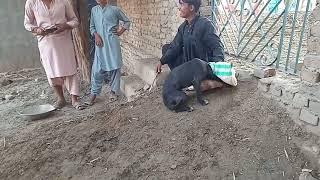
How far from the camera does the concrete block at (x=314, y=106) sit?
248 centimetres

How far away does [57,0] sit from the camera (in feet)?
13.8

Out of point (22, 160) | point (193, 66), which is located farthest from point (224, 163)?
point (22, 160)

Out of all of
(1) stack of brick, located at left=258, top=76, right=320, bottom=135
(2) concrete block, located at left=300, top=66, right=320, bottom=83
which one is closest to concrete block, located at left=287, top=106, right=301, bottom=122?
(1) stack of brick, located at left=258, top=76, right=320, bottom=135

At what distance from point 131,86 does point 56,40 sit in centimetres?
127

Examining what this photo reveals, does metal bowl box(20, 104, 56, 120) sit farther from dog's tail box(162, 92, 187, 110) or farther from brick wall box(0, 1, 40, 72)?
brick wall box(0, 1, 40, 72)

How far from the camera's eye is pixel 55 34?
14.1 ft

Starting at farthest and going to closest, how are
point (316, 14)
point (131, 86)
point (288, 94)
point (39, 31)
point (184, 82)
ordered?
1. point (131, 86)
2. point (39, 31)
3. point (184, 82)
4. point (288, 94)
5. point (316, 14)

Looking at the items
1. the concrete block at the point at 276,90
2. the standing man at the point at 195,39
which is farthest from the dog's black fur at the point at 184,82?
the concrete block at the point at 276,90

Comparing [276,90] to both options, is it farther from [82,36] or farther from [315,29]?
[82,36]

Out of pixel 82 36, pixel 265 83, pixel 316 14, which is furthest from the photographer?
pixel 82 36

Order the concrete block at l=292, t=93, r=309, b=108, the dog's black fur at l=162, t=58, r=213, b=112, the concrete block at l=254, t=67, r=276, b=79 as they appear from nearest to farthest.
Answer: the concrete block at l=292, t=93, r=309, b=108 < the concrete block at l=254, t=67, r=276, b=79 < the dog's black fur at l=162, t=58, r=213, b=112

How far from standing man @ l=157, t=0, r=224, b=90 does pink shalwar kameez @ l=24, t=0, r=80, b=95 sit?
163 centimetres

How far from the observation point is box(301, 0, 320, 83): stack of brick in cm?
239

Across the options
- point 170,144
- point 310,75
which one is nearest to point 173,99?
point 170,144
